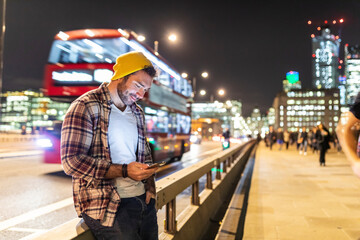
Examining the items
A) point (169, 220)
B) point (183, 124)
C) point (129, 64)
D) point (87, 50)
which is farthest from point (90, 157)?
point (183, 124)

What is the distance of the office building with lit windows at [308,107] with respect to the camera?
168 meters

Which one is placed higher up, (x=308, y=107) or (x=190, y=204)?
(x=308, y=107)

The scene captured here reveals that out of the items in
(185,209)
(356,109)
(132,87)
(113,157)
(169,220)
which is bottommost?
(185,209)

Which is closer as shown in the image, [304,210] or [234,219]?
[234,219]

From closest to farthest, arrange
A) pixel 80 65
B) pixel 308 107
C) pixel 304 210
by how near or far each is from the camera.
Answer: pixel 304 210, pixel 80 65, pixel 308 107

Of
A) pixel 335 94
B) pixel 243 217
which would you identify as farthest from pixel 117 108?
pixel 335 94

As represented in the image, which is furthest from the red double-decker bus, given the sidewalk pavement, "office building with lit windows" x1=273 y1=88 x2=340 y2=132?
"office building with lit windows" x1=273 y1=88 x2=340 y2=132

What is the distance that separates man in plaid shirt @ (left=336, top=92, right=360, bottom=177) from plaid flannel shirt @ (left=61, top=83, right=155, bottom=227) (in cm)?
124

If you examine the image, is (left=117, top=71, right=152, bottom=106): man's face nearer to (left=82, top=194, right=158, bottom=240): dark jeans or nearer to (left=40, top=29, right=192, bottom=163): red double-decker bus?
(left=82, top=194, right=158, bottom=240): dark jeans

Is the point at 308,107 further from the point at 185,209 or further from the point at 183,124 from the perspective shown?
the point at 185,209

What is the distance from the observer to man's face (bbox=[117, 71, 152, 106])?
2027mm

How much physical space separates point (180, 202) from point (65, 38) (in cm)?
625

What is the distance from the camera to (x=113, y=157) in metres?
1.93

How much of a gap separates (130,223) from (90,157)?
43 cm
